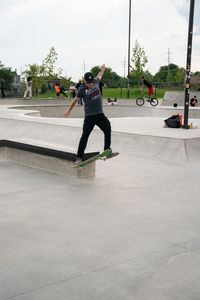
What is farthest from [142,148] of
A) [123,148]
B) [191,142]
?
[191,142]

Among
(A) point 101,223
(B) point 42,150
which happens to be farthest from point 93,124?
(A) point 101,223

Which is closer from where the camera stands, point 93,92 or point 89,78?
point 89,78

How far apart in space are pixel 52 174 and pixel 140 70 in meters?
47.9

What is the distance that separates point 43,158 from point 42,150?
0.28 meters

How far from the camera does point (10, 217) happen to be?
5039 mm

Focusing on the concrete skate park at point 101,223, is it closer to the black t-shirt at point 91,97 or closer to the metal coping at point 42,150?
the metal coping at point 42,150

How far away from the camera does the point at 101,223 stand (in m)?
4.87

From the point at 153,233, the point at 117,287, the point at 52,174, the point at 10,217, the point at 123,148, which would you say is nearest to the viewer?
the point at 117,287

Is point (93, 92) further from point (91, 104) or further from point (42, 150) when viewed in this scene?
point (42, 150)

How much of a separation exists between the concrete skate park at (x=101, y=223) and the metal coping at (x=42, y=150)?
3cm

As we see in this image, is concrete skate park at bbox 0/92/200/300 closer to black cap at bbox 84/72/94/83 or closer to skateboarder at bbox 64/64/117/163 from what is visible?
skateboarder at bbox 64/64/117/163

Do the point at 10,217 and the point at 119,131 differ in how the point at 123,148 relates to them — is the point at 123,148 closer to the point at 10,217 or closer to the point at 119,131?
the point at 119,131

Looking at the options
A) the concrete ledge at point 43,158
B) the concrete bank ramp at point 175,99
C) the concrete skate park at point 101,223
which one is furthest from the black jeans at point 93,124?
the concrete bank ramp at point 175,99

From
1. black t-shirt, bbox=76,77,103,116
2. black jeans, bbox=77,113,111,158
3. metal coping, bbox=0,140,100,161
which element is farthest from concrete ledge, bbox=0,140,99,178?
black t-shirt, bbox=76,77,103,116
